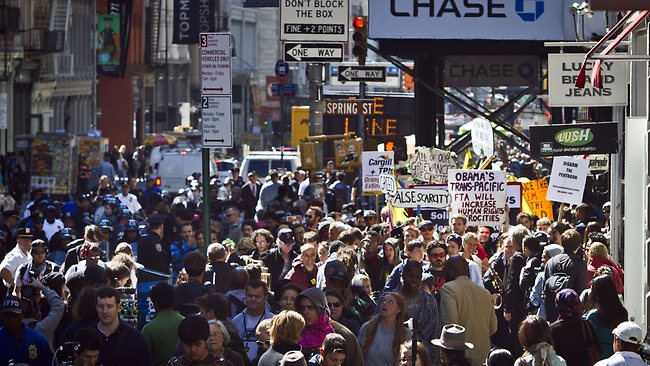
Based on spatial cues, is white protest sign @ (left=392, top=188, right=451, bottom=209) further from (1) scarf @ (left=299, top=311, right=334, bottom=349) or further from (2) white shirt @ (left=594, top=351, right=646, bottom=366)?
(2) white shirt @ (left=594, top=351, right=646, bottom=366)

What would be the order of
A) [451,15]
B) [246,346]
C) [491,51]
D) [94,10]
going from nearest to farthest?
Result: [246,346] < [451,15] < [491,51] < [94,10]

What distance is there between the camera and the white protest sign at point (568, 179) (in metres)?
19.5

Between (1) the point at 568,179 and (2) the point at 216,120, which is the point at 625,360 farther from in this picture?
(1) the point at 568,179

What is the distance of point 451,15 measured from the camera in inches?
1044

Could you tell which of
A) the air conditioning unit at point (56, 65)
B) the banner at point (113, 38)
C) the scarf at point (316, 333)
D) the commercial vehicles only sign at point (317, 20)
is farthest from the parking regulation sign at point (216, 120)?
the banner at point (113, 38)

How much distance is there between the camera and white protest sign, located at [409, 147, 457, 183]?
23.6 m

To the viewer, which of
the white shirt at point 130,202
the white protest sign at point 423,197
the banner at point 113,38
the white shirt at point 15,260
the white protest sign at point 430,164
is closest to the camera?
the white shirt at point 15,260

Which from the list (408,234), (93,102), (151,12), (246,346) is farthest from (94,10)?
(246,346)

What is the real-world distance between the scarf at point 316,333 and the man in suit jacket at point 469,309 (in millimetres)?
1839

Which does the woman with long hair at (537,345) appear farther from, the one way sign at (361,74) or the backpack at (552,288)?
the one way sign at (361,74)

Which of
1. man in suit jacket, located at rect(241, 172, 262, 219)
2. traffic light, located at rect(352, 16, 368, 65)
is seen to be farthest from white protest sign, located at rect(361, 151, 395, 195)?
man in suit jacket, located at rect(241, 172, 262, 219)

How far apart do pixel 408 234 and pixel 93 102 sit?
53.6m

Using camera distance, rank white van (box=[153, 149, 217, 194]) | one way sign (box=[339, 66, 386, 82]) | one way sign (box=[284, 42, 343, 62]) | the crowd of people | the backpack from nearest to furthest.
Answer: the crowd of people → the backpack → one way sign (box=[284, 42, 343, 62]) → one way sign (box=[339, 66, 386, 82]) → white van (box=[153, 149, 217, 194])

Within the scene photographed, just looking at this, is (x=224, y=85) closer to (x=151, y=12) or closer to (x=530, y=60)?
(x=530, y=60)
